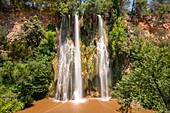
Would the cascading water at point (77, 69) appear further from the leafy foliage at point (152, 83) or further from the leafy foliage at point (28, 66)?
the leafy foliage at point (152, 83)

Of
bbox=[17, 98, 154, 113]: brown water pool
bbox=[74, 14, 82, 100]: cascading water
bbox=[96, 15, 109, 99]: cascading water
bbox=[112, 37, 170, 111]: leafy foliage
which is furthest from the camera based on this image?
bbox=[96, 15, 109, 99]: cascading water

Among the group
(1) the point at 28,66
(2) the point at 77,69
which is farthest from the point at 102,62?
Result: (1) the point at 28,66

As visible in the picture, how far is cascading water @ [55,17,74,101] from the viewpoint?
56.8 ft

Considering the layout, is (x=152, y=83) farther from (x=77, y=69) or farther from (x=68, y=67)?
(x=68, y=67)

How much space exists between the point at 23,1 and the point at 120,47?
11.1m

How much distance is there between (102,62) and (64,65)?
3677mm

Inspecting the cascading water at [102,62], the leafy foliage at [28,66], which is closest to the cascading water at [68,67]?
the leafy foliage at [28,66]

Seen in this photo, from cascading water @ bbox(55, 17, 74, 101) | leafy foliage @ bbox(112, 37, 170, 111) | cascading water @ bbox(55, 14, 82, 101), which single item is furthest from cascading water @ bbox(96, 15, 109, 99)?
leafy foliage @ bbox(112, 37, 170, 111)

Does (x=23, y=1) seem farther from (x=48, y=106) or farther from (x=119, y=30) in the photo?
(x=48, y=106)

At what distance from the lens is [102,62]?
62.7ft

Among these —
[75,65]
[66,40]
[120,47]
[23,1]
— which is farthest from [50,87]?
[23,1]

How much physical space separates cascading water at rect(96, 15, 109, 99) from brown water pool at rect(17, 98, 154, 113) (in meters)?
2.35

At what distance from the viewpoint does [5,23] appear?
19766mm

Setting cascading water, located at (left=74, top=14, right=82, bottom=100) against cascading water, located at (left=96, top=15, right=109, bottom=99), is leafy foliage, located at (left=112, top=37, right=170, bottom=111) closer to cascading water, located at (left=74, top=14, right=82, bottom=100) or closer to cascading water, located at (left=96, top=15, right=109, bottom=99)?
cascading water, located at (left=74, top=14, right=82, bottom=100)
